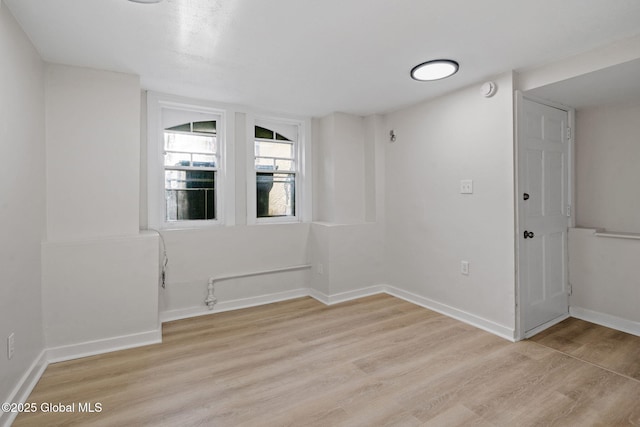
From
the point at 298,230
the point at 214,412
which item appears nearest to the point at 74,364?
the point at 214,412

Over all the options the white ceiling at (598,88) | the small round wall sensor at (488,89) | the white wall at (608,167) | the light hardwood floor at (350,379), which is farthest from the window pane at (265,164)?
the white wall at (608,167)

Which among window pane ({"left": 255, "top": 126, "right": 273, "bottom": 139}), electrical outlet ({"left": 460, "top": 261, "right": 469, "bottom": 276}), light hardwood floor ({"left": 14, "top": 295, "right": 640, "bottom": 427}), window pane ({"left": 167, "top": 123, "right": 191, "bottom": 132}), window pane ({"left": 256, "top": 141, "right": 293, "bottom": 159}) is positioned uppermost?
window pane ({"left": 255, "top": 126, "right": 273, "bottom": 139})

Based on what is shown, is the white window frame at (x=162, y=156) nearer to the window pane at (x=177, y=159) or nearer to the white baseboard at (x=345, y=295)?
the window pane at (x=177, y=159)

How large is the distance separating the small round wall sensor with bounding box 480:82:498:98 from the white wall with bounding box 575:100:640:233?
123 cm

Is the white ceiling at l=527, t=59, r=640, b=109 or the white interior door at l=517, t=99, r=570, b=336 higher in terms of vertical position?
the white ceiling at l=527, t=59, r=640, b=109

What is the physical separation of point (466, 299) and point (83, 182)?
11.8 ft

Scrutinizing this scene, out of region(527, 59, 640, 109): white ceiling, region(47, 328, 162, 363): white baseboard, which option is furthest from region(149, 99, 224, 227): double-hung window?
region(527, 59, 640, 109): white ceiling

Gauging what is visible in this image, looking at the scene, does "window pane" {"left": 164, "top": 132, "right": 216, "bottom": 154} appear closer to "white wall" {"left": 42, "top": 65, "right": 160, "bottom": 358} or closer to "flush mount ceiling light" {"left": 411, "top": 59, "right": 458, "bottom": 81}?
"white wall" {"left": 42, "top": 65, "right": 160, "bottom": 358}

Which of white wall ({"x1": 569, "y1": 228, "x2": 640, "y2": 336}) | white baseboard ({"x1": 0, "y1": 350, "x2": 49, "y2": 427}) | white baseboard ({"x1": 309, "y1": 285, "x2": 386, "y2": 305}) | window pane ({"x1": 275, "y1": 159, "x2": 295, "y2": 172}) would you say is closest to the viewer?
white baseboard ({"x1": 0, "y1": 350, "x2": 49, "y2": 427})

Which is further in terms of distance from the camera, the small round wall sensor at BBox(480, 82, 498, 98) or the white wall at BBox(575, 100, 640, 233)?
the white wall at BBox(575, 100, 640, 233)

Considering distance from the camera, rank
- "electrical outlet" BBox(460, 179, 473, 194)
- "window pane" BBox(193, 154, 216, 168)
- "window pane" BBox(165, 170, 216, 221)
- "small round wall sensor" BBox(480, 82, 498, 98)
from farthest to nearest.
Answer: "window pane" BBox(193, 154, 216, 168) → "window pane" BBox(165, 170, 216, 221) → "electrical outlet" BBox(460, 179, 473, 194) → "small round wall sensor" BBox(480, 82, 498, 98)

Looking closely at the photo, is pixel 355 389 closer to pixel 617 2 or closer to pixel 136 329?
pixel 136 329

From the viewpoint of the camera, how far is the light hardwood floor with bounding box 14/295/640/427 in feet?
5.99

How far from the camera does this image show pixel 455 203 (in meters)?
3.28
